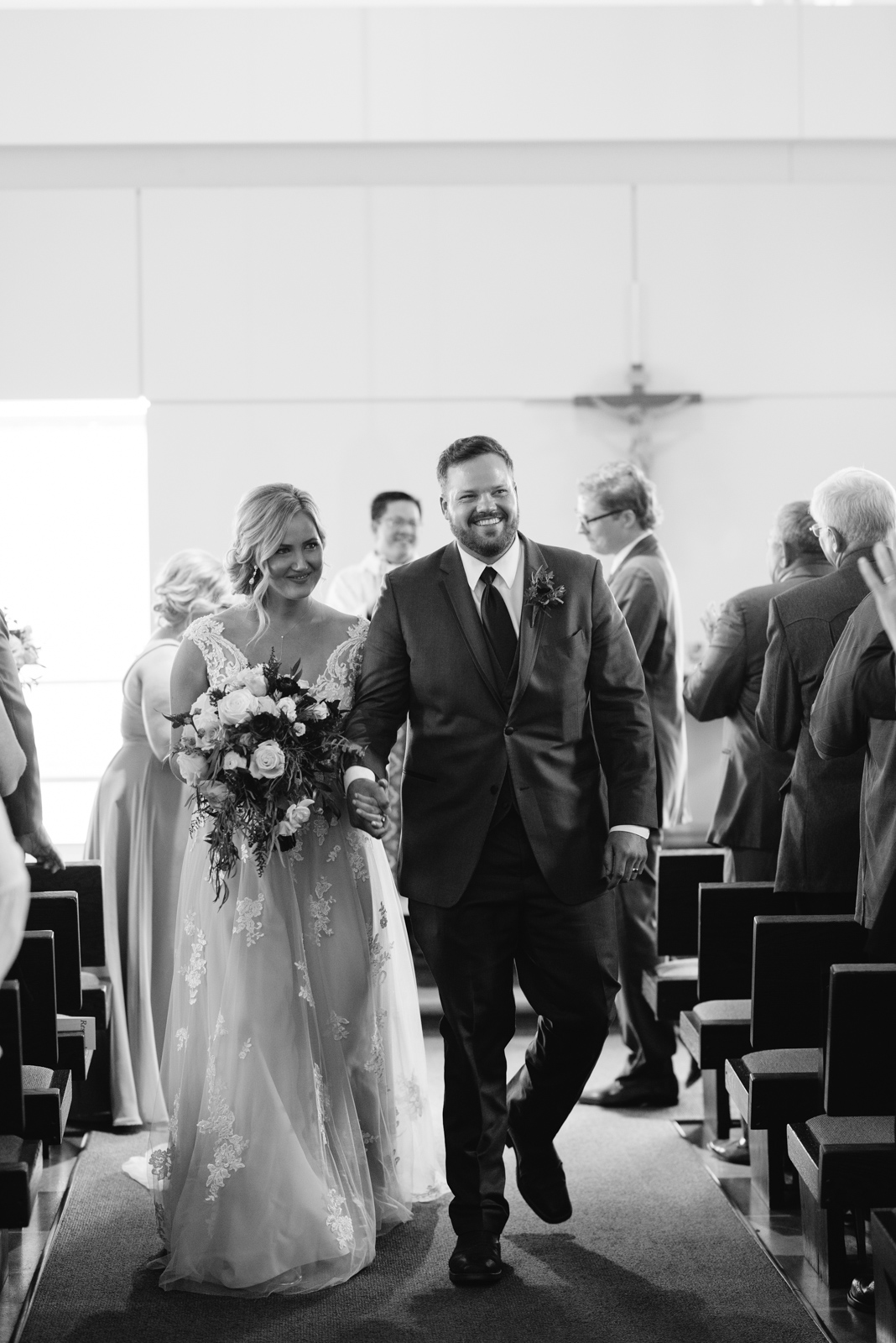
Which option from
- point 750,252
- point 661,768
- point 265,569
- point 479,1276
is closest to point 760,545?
point 750,252

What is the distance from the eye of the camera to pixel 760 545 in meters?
7.43

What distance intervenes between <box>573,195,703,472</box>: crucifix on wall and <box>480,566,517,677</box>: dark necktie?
13.0 ft

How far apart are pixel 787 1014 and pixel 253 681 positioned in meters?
1.57

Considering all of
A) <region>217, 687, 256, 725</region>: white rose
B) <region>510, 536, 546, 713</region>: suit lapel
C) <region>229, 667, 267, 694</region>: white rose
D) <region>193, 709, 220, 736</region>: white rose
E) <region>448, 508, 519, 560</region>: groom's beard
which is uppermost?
<region>448, 508, 519, 560</region>: groom's beard

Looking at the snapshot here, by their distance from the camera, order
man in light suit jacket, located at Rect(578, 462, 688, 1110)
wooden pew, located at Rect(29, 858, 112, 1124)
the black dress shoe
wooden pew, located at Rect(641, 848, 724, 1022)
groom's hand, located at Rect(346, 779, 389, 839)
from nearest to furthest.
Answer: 1. groom's hand, located at Rect(346, 779, 389, 839)
2. the black dress shoe
3. wooden pew, located at Rect(29, 858, 112, 1124)
4. wooden pew, located at Rect(641, 848, 724, 1022)
5. man in light suit jacket, located at Rect(578, 462, 688, 1110)

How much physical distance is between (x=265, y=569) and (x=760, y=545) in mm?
4181

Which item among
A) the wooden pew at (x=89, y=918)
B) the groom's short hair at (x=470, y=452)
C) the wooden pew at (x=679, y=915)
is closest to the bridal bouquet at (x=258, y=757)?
the groom's short hair at (x=470, y=452)

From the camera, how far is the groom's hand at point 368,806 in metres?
3.30

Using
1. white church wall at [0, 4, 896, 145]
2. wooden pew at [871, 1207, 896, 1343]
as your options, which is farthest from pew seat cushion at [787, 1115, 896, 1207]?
white church wall at [0, 4, 896, 145]

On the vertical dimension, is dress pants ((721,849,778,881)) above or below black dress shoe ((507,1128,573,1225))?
above

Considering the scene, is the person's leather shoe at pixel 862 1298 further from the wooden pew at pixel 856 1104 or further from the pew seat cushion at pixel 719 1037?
the pew seat cushion at pixel 719 1037

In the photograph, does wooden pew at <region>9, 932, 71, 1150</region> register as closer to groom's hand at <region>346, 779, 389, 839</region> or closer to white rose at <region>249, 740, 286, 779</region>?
white rose at <region>249, 740, 286, 779</region>

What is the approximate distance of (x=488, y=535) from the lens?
11.5ft

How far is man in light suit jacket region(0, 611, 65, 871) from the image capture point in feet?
12.9
